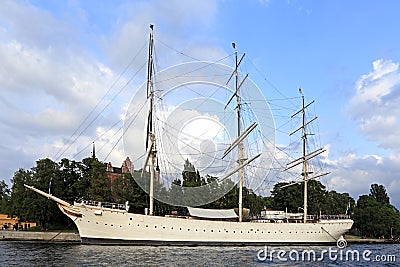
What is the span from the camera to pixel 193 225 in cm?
5962

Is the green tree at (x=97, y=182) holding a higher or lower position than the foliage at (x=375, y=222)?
higher

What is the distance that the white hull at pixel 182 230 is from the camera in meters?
54.7

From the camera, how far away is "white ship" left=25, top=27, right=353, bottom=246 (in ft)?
180

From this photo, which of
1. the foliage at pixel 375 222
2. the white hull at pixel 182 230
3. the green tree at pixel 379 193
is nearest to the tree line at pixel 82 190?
the white hull at pixel 182 230

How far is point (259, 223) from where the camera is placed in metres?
65.1

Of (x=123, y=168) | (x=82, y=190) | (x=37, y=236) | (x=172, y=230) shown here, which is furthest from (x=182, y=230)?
(x=123, y=168)

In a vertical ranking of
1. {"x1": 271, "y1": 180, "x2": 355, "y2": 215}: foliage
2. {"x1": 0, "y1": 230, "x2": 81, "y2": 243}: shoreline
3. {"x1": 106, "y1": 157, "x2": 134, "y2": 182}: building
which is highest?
{"x1": 106, "y1": 157, "x2": 134, "y2": 182}: building

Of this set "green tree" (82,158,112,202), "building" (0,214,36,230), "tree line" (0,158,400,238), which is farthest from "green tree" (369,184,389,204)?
"building" (0,214,36,230)

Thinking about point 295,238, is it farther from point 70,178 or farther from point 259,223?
point 70,178

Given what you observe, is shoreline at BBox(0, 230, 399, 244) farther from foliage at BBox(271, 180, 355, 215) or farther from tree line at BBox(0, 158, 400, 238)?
foliage at BBox(271, 180, 355, 215)

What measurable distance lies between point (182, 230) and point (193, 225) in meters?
1.63

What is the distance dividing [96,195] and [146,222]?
24.2 meters

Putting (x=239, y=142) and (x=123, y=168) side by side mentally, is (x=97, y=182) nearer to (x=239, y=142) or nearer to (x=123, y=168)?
(x=239, y=142)

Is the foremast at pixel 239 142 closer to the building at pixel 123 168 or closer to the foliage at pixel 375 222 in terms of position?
the building at pixel 123 168
